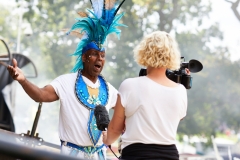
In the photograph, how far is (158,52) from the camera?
260cm

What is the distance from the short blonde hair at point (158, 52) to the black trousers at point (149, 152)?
0.44 metres

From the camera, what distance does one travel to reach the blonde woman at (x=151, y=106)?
8.47 ft

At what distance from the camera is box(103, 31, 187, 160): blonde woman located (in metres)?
2.58

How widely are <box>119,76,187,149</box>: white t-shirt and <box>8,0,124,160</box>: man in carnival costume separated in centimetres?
98

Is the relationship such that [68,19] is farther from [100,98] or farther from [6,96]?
[100,98]

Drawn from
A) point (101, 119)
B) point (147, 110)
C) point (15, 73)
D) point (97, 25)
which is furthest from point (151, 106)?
point (97, 25)

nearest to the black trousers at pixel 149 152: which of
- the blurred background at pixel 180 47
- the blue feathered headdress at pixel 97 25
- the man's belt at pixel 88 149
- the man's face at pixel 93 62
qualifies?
the man's belt at pixel 88 149

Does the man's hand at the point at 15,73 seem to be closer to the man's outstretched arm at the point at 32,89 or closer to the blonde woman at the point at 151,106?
the man's outstretched arm at the point at 32,89

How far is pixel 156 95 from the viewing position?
8.51 feet

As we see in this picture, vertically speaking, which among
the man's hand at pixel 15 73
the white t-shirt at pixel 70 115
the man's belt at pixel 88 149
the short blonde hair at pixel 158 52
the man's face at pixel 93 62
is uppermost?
the short blonde hair at pixel 158 52

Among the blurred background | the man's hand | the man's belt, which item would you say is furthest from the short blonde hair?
the blurred background

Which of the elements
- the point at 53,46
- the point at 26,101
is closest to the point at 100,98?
the point at 53,46

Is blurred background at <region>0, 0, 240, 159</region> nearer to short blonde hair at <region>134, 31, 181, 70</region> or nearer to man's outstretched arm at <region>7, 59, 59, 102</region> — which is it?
man's outstretched arm at <region>7, 59, 59, 102</region>

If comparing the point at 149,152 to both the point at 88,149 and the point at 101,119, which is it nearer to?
the point at 101,119
